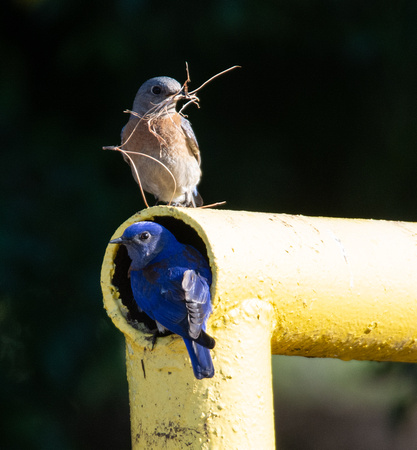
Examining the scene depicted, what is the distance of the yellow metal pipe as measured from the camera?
205cm

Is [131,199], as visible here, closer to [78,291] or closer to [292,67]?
[78,291]

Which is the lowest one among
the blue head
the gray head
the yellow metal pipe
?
the yellow metal pipe

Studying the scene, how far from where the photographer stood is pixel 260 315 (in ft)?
7.03

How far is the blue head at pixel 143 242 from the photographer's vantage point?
2.28m

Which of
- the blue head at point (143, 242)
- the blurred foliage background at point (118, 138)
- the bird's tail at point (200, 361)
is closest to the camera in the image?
the bird's tail at point (200, 361)

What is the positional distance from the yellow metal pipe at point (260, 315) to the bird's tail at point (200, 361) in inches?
3.4

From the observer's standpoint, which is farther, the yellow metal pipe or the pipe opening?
the pipe opening

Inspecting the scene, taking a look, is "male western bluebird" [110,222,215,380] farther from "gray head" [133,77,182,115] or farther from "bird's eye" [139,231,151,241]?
"gray head" [133,77,182,115]

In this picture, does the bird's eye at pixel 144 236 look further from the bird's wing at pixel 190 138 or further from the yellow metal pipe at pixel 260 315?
the bird's wing at pixel 190 138

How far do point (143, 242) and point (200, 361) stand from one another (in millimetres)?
451

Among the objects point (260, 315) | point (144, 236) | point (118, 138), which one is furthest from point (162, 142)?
point (260, 315)

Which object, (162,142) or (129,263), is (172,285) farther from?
(162,142)

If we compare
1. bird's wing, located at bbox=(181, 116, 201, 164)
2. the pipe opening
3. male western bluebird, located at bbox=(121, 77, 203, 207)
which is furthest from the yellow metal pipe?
bird's wing, located at bbox=(181, 116, 201, 164)

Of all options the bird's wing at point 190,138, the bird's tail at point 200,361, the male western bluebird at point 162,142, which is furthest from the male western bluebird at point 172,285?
the bird's wing at point 190,138
